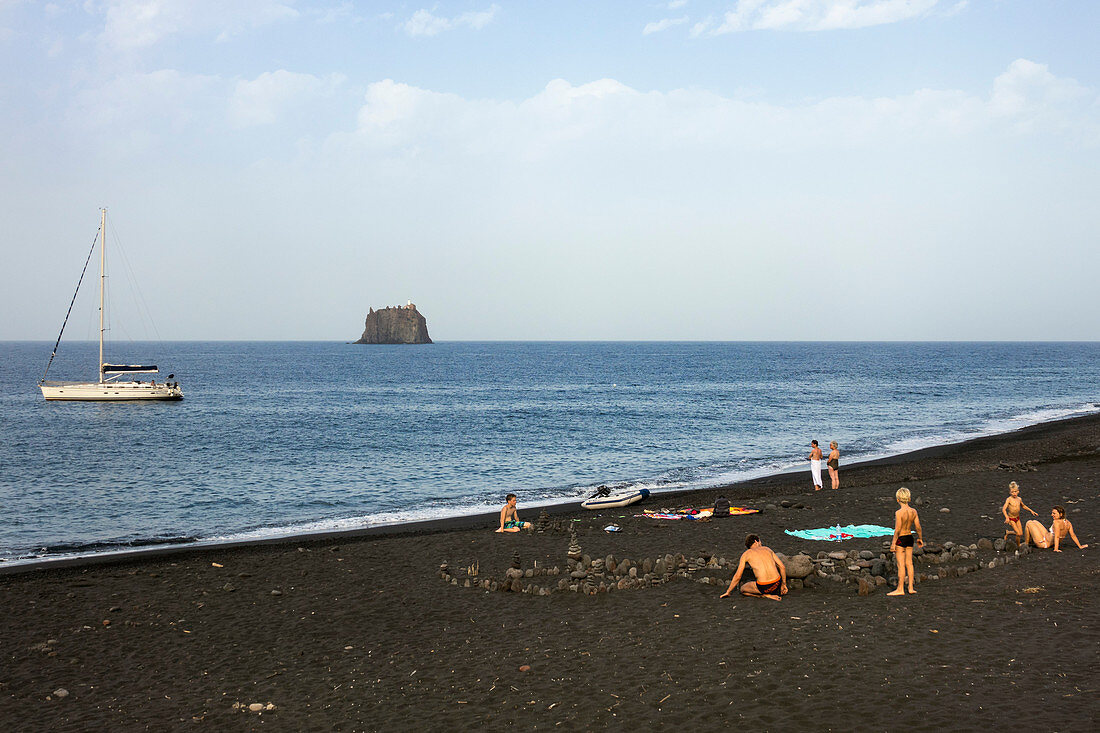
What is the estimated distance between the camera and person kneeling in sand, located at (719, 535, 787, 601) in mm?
13664

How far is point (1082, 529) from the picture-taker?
1845 cm

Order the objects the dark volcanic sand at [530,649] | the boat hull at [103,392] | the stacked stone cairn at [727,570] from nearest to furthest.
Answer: the dark volcanic sand at [530,649]
the stacked stone cairn at [727,570]
the boat hull at [103,392]

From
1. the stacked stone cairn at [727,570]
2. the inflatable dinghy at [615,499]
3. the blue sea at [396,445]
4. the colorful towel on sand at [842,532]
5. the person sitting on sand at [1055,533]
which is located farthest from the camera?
the blue sea at [396,445]

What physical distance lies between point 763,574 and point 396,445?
36.6 m

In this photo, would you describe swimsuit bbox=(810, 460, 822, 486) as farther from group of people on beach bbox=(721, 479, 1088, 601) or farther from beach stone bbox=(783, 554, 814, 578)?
beach stone bbox=(783, 554, 814, 578)

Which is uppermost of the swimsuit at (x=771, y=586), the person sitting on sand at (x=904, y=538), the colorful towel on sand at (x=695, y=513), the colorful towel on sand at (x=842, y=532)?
the person sitting on sand at (x=904, y=538)

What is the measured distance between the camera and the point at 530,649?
1197cm

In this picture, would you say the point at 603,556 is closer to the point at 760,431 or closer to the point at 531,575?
the point at 531,575

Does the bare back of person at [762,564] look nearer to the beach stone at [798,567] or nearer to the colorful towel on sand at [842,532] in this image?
the beach stone at [798,567]

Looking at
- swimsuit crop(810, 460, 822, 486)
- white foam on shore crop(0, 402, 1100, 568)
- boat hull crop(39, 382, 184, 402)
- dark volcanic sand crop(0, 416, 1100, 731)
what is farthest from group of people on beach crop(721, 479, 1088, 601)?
boat hull crop(39, 382, 184, 402)

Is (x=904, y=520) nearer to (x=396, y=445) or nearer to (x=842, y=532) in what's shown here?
(x=842, y=532)

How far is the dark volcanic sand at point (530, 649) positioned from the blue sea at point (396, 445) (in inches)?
378

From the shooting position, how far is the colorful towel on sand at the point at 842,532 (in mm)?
19578

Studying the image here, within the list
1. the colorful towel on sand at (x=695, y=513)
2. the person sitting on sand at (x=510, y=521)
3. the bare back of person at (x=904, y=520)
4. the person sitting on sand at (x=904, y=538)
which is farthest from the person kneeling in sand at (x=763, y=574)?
the person sitting on sand at (x=510, y=521)
